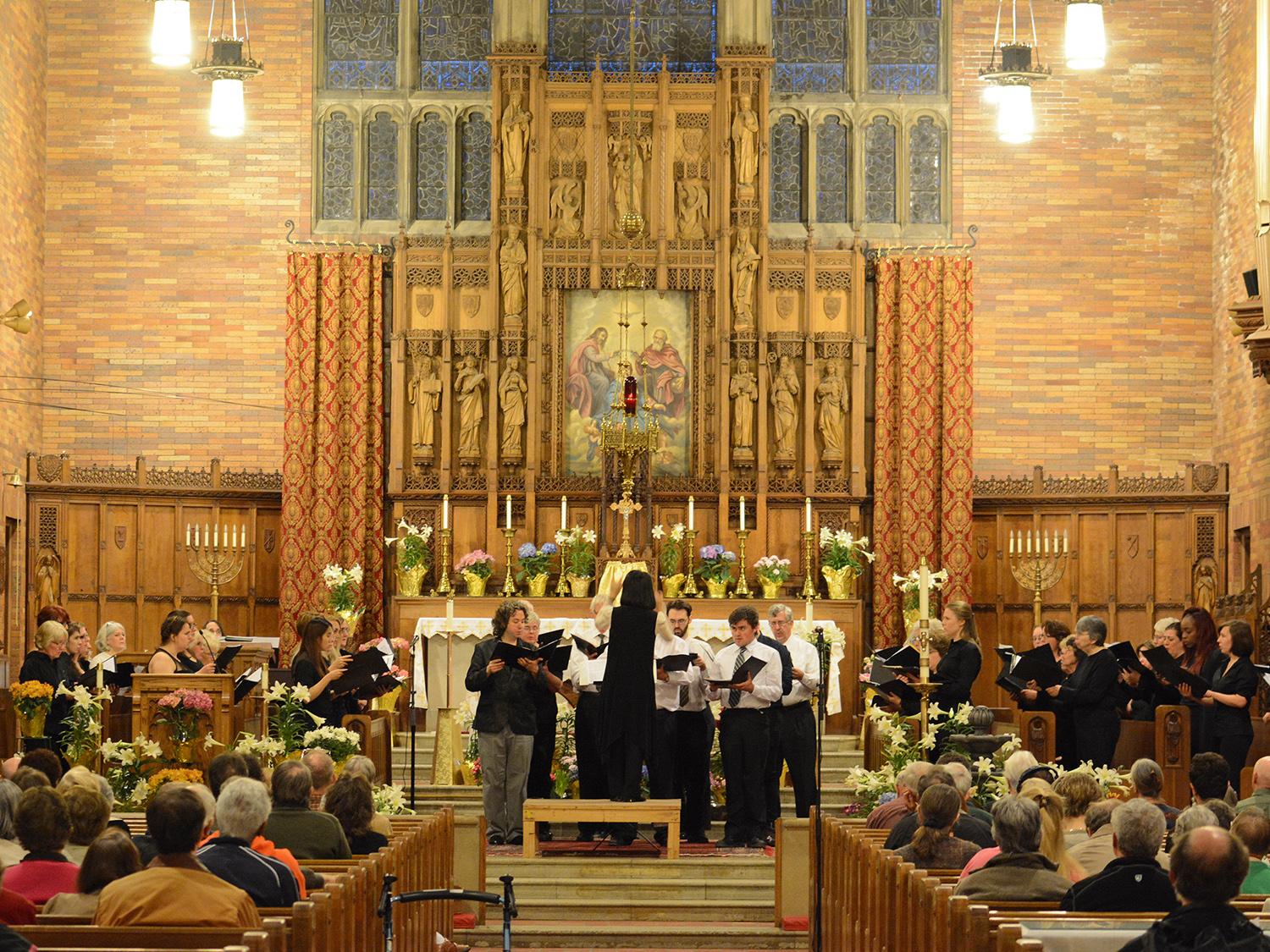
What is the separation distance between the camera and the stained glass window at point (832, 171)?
21234mm

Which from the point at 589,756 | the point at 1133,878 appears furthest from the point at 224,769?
the point at 589,756

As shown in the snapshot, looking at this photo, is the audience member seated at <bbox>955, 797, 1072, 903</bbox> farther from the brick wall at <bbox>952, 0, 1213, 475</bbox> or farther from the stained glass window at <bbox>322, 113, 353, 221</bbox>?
the stained glass window at <bbox>322, 113, 353, 221</bbox>

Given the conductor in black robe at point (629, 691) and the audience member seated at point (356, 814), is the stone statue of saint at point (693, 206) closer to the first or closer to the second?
the conductor in black robe at point (629, 691)

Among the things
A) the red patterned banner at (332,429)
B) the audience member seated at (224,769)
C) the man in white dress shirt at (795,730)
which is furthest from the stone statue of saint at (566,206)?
the audience member seated at (224,769)

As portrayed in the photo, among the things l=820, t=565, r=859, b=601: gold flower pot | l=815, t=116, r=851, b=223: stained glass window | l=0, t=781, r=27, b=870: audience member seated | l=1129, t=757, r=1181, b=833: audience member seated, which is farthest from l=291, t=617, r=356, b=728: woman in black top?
l=815, t=116, r=851, b=223: stained glass window

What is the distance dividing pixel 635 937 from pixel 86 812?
16.0 ft

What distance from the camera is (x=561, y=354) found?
20.3 meters

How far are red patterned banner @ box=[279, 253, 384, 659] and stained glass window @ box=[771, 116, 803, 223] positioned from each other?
4.35 metres

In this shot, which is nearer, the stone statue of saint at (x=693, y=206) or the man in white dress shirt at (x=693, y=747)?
the man in white dress shirt at (x=693, y=747)

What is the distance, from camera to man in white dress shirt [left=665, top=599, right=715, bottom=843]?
43.9 feet

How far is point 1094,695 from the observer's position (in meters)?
12.9

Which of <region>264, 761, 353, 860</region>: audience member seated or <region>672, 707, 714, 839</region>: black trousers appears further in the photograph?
<region>672, 707, 714, 839</region>: black trousers

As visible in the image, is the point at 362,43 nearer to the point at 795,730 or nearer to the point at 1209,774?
the point at 795,730

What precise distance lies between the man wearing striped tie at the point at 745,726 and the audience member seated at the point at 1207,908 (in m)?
7.51
